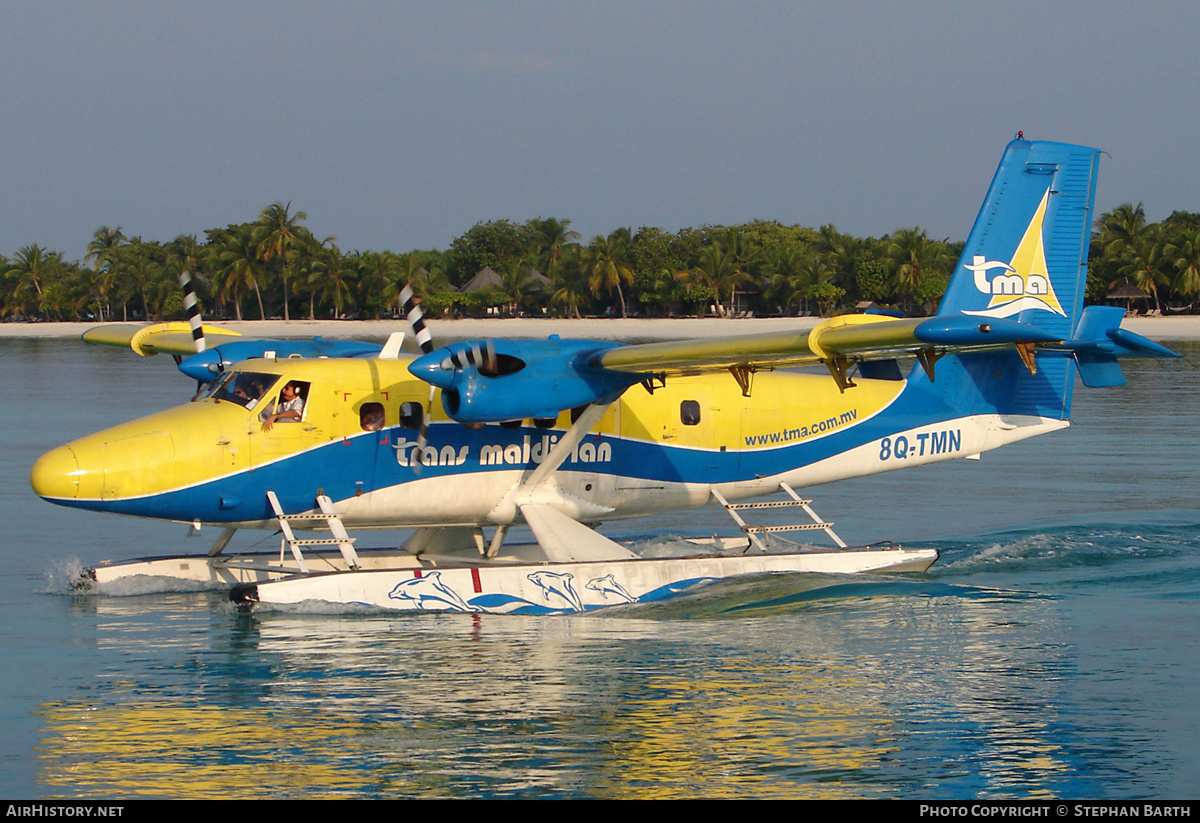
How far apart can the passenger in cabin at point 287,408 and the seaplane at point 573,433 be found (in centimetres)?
3

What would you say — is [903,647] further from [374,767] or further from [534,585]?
[374,767]

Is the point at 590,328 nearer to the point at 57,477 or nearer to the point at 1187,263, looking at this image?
the point at 1187,263

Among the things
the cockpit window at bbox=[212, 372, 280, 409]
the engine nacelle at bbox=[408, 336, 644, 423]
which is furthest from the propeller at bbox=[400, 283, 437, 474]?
the cockpit window at bbox=[212, 372, 280, 409]

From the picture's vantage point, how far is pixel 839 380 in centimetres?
1246

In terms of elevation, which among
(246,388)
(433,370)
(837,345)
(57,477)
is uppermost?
(837,345)

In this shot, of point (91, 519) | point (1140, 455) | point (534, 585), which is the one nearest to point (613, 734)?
point (534, 585)

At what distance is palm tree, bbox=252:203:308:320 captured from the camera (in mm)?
99375

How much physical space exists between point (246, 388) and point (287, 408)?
46cm

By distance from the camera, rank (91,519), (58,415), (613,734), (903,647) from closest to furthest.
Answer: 1. (613,734)
2. (903,647)
3. (91,519)
4. (58,415)

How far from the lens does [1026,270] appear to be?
15.7 meters

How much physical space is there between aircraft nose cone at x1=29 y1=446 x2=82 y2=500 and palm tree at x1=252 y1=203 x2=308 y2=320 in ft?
297

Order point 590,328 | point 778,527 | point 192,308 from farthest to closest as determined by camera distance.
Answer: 1. point 590,328
2. point 778,527
3. point 192,308

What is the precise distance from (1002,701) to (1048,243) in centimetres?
784

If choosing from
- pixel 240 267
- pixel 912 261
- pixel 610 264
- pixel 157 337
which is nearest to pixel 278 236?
pixel 240 267
